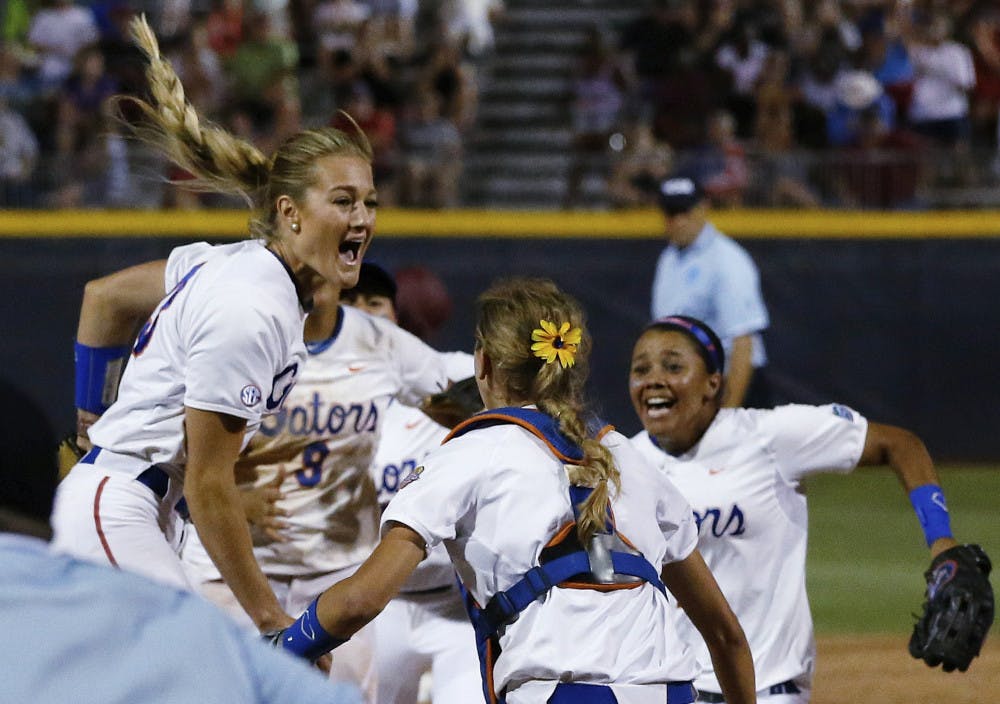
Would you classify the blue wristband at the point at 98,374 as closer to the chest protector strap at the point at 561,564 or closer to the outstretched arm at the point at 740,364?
the chest protector strap at the point at 561,564

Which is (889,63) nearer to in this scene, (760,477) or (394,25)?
(394,25)

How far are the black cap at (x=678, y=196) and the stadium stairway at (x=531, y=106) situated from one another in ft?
Result: 12.4

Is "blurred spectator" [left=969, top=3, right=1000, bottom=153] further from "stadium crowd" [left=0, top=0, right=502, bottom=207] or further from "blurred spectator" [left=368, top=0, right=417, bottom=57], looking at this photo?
"blurred spectator" [left=368, top=0, right=417, bottom=57]

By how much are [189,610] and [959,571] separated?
3109 mm

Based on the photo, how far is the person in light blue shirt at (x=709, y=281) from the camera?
28.7 feet

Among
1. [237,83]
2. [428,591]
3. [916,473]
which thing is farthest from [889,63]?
[428,591]

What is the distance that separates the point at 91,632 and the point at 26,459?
0.21m

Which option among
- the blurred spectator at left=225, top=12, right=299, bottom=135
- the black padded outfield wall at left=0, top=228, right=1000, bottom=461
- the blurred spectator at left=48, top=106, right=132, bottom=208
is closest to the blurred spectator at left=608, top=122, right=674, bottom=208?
the black padded outfield wall at left=0, top=228, right=1000, bottom=461

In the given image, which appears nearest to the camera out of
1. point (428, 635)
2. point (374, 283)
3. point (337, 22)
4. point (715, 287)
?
point (428, 635)

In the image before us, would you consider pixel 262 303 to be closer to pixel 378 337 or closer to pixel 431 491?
pixel 431 491

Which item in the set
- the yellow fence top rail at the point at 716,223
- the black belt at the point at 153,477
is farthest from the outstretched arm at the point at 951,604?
the yellow fence top rail at the point at 716,223

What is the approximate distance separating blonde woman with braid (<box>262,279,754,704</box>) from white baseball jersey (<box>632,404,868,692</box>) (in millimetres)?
1319

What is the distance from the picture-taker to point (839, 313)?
1268 cm

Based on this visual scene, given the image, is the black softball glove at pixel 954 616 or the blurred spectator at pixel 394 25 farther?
the blurred spectator at pixel 394 25
